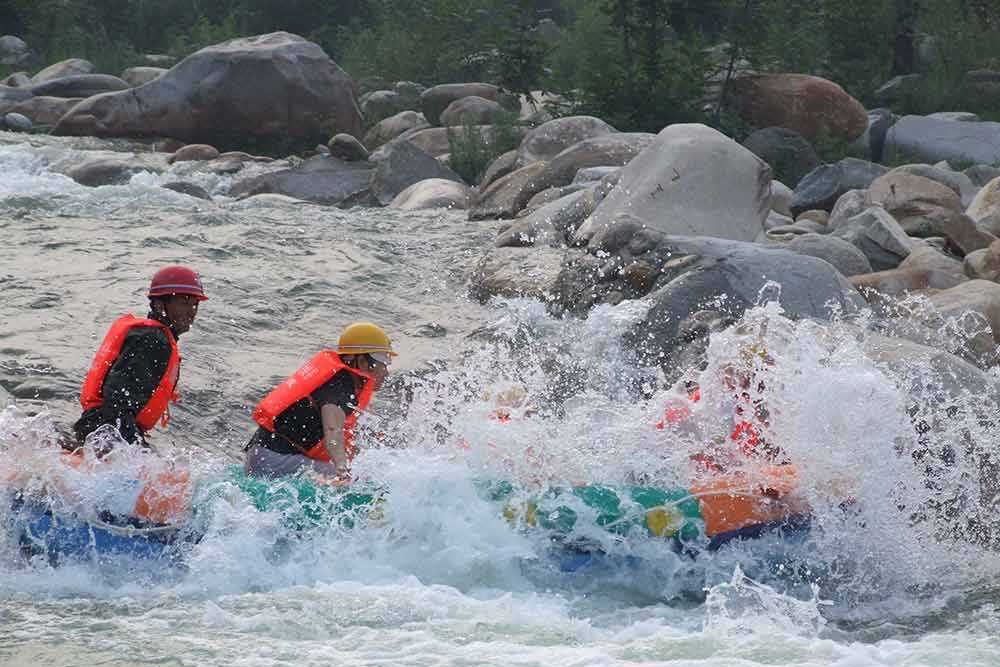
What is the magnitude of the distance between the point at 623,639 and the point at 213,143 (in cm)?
1513

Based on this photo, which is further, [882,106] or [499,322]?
[882,106]

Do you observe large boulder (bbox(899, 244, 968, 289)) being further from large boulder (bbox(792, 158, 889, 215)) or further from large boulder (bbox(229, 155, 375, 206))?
large boulder (bbox(229, 155, 375, 206))

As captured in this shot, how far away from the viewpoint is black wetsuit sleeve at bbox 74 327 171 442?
20.4ft

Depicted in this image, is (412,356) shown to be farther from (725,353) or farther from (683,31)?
(683,31)

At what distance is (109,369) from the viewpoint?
632 cm

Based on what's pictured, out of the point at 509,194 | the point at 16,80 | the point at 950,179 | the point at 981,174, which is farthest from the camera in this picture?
the point at 16,80

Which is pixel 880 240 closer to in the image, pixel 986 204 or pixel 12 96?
pixel 986 204

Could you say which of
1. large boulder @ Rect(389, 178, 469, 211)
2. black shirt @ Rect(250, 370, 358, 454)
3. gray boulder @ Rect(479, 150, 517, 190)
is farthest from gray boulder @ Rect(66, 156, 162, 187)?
black shirt @ Rect(250, 370, 358, 454)

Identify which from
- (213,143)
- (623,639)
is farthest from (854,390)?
(213,143)

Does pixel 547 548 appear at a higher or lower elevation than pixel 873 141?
lower

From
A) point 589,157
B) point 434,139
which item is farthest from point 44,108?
point 589,157

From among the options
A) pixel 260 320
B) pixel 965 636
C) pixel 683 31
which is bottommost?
pixel 965 636

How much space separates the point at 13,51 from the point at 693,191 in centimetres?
2147

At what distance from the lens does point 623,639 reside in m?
5.35
